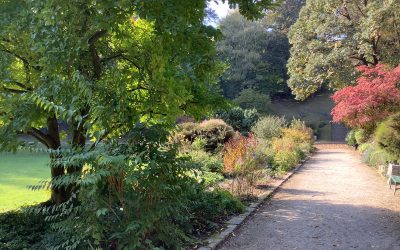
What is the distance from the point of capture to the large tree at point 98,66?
14.1 feet

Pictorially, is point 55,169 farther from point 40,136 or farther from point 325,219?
point 325,219

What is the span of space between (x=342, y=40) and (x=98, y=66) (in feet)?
62.7

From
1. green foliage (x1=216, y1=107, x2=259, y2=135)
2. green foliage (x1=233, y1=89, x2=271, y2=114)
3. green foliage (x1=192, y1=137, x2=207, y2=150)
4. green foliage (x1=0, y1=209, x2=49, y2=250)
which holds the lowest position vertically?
green foliage (x1=0, y1=209, x2=49, y2=250)

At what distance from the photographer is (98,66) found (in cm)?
591

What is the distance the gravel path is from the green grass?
11.3 feet

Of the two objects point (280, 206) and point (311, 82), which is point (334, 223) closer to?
point (280, 206)

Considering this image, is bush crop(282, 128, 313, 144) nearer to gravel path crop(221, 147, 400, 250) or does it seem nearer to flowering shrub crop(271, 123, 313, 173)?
flowering shrub crop(271, 123, 313, 173)

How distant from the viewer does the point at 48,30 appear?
4844 millimetres

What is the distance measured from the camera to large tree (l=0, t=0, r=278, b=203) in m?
4.31

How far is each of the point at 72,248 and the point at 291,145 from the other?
573 inches

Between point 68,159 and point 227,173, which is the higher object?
point 68,159

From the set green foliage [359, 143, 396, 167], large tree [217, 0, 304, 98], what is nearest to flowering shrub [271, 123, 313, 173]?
green foliage [359, 143, 396, 167]

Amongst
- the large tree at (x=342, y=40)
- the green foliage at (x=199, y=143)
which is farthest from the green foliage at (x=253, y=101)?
the green foliage at (x=199, y=143)

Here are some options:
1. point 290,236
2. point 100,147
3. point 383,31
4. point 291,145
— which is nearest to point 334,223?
point 290,236
